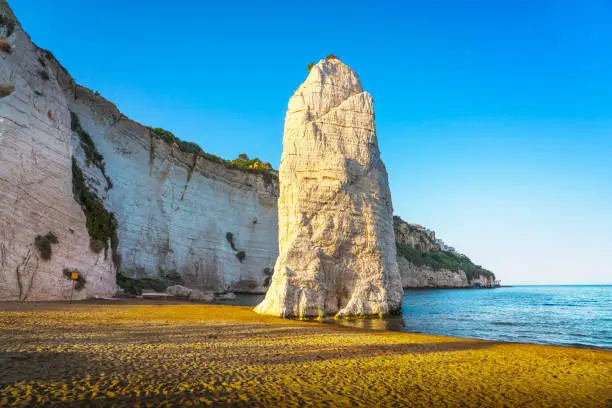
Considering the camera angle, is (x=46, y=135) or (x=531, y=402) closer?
(x=531, y=402)

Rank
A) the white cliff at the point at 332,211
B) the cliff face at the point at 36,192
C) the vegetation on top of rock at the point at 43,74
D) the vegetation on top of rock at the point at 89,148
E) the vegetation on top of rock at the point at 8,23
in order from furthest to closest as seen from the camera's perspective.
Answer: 1. the vegetation on top of rock at the point at 89,148
2. the vegetation on top of rock at the point at 43,74
3. the vegetation on top of rock at the point at 8,23
4. the white cliff at the point at 332,211
5. the cliff face at the point at 36,192

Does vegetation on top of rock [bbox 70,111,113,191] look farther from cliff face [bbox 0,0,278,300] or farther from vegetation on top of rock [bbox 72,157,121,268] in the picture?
vegetation on top of rock [bbox 72,157,121,268]

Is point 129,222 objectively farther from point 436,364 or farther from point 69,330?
point 436,364

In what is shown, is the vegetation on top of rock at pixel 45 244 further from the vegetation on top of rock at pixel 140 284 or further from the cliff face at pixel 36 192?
the vegetation on top of rock at pixel 140 284

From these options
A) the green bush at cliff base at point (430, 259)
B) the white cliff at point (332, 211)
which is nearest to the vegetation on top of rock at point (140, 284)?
the white cliff at point (332, 211)

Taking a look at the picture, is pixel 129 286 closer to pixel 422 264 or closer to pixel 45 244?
pixel 45 244

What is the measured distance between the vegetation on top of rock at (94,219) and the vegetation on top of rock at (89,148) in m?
2.78

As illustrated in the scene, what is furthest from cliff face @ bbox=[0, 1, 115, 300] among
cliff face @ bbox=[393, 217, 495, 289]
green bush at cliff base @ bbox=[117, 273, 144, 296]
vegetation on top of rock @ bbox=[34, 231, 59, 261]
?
cliff face @ bbox=[393, 217, 495, 289]

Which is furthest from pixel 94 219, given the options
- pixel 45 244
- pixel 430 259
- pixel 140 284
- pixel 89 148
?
pixel 430 259

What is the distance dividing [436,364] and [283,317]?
7.74 metres

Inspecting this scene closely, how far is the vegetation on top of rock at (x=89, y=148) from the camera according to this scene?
73.7 ft

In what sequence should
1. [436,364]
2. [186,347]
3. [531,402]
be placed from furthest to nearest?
[186,347]
[436,364]
[531,402]

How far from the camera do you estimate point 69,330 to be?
7898 millimetres

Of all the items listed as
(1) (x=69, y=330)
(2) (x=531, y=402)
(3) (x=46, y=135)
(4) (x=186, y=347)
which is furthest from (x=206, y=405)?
(3) (x=46, y=135)
